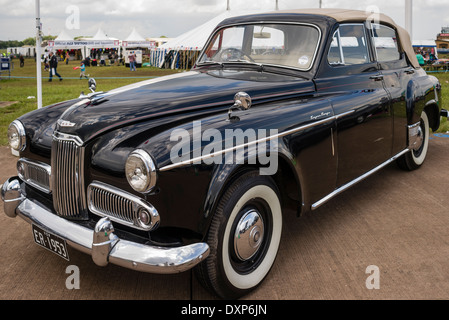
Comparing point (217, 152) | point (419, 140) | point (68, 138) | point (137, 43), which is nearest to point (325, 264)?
point (217, 152)

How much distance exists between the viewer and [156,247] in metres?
2.16

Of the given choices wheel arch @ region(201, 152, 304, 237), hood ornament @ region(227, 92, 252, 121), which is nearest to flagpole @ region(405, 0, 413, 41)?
wheel arch @ region(201, 152, 304, 237)

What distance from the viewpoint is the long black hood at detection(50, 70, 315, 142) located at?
2508 millimetres

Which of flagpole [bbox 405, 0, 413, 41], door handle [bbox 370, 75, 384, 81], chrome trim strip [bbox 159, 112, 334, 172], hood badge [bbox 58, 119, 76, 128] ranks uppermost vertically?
flagpole [bbox 405, 0, 413, 41]

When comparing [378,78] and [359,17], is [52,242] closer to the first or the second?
[378,78]

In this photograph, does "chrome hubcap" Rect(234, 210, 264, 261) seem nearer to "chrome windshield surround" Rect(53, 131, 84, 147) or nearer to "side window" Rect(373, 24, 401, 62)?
"chrome windshield surround" Rect(53, 131, 84, 147)

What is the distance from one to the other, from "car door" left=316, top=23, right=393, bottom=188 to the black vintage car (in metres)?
0.01

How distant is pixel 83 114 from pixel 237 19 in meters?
2.11

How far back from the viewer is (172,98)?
275 centimetres

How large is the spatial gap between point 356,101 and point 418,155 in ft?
7.21

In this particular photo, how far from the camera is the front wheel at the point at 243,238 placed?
7.64 feet

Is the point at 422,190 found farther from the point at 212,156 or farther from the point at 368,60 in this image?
the point at 212,156

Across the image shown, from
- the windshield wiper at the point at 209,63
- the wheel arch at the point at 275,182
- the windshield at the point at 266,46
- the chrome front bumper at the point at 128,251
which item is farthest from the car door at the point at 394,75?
the chrome front bumper at the point at 128,251

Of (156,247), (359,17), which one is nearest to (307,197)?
(156,247)
